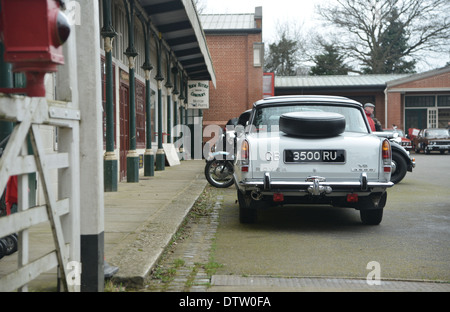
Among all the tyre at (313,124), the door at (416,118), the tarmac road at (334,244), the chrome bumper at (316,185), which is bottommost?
the tarmac road at (334,244)

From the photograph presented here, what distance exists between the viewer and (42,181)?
2836 millimetres

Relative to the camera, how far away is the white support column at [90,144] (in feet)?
11.3

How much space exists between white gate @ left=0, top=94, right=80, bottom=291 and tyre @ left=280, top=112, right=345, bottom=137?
12.5 feet

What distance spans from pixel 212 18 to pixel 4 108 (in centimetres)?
3638

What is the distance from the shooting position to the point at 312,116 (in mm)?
6715

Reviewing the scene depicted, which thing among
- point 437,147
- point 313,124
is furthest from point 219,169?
point 437,147

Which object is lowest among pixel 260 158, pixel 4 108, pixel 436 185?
pixel 436 185

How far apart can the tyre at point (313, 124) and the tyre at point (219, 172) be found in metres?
5.68

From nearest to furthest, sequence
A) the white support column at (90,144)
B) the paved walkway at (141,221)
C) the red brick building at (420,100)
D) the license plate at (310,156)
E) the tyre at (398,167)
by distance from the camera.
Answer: the white support column at (90,144), the paved walkway at (141,221), the license plate at (310,156), the tyre at (398,167), the red brick building at (420,100)

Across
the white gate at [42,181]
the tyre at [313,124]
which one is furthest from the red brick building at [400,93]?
the white gate at [42,181]

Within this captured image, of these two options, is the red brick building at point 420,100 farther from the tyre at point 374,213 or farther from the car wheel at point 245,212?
the car wheel at point 245,212

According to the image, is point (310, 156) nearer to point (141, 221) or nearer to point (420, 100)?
point (141, 221)
